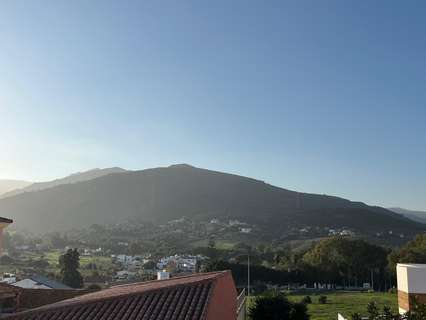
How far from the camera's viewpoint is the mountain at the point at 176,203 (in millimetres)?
147000

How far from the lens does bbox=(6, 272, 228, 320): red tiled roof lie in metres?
11.6

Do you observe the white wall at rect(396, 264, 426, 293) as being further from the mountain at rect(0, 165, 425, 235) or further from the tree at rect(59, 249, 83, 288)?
the mountain at rect(0, 165, 425, 235)

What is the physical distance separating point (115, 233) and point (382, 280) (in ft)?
269

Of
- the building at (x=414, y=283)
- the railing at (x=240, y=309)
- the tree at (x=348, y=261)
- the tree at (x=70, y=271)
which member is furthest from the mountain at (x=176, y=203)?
the building at (x=414, y=283)

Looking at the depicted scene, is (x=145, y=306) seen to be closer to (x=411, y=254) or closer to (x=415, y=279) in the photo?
(x=415, y=279)

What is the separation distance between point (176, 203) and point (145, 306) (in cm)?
14906

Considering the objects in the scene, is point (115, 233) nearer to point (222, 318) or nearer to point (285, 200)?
point (285, 200)

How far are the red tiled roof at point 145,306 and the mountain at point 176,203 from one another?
414 feet

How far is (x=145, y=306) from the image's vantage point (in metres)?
→ 12.1

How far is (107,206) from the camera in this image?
164 meters

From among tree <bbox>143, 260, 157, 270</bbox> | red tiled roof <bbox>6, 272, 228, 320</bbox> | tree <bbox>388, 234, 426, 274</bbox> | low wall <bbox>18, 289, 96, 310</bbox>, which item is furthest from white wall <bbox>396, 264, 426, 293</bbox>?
tree <bbox>143, 260, 157, 270</bbox>

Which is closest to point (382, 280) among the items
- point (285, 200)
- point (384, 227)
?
point (384, 227)

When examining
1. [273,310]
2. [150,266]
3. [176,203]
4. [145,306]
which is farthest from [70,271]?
[176,203]

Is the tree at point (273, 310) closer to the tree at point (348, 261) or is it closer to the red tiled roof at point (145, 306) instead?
the red tiled roof at point (145, 306)
